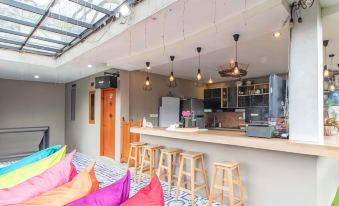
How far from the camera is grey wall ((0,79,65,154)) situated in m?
6.44

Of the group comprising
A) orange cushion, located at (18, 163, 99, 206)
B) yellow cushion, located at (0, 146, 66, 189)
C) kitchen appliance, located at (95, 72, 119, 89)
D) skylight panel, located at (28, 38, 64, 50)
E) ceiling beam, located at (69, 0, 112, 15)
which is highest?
ceiling beam, located at (69, 0, 112, 15)

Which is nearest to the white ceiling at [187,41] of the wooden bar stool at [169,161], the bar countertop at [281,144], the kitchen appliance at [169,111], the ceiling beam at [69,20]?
the ceiling beam at [69,20]

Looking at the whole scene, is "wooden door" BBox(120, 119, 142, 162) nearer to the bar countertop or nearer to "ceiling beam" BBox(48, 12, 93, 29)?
the bar countertop

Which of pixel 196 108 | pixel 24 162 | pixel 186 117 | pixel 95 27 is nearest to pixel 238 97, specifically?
pixel 196 108

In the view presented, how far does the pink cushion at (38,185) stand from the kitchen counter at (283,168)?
1.81 meters

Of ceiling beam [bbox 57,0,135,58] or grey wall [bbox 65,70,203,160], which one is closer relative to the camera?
ceiling beam [bbox 57,0,135,58]

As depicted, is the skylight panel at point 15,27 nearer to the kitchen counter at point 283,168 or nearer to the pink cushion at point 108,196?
the kitchen counter at point 283,168

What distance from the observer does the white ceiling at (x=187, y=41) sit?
7.83 feet

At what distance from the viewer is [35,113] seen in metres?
6.91

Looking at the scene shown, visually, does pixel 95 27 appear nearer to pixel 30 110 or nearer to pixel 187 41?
pixel 187 41

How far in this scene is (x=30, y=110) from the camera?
6.80 metres

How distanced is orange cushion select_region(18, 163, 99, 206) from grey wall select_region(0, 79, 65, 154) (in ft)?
21.8

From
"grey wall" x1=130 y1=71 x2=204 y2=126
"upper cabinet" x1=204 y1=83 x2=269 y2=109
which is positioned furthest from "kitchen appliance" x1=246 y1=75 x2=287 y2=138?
"upper cabinet" x1=204 y1=83 x2=269 y2=109

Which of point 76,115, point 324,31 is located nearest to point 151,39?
point 324,31
